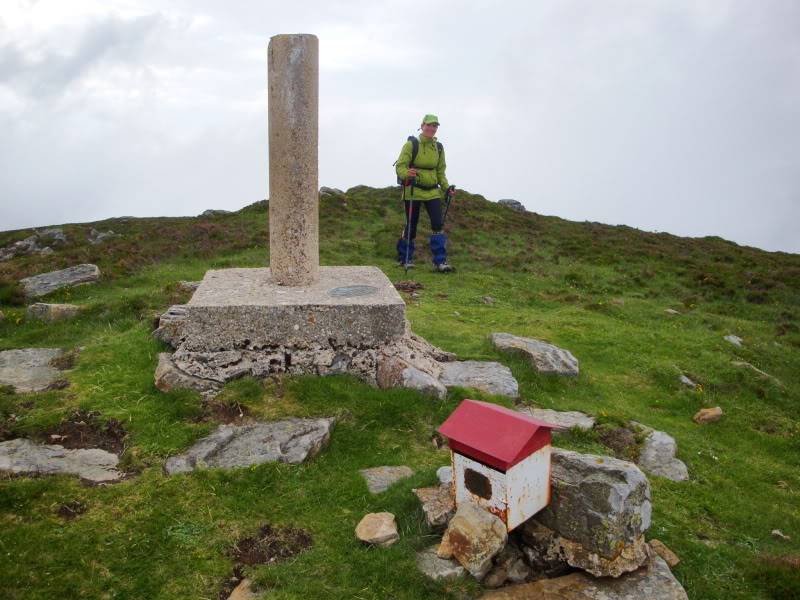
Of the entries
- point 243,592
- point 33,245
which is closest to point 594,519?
point 243,592

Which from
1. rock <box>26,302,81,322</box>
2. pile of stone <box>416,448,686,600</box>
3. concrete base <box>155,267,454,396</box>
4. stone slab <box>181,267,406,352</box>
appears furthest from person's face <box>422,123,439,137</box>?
pile of stone <box>416,448,686,600</box>

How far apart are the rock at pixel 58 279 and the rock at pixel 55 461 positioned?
26.1 feet

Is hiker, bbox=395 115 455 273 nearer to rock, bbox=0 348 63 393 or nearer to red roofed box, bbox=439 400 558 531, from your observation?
rock, bbox=0 348 63 393

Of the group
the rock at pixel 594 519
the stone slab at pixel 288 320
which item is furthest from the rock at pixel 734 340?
the rock at pixel 594 519

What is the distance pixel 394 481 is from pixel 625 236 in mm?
24392

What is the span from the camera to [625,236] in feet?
92.1

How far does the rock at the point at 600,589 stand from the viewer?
4582 mm

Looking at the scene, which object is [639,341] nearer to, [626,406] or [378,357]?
[626,406]

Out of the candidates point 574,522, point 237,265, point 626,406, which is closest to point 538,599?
point 574,522

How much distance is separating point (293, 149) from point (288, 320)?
7.70 ft

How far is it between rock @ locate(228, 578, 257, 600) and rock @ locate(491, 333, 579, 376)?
19.4ft

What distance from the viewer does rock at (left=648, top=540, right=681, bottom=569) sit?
521cm

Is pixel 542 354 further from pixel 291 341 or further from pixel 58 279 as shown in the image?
pixel 58 279

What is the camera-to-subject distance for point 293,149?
8.60 m
